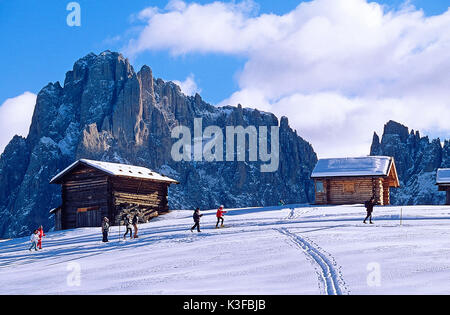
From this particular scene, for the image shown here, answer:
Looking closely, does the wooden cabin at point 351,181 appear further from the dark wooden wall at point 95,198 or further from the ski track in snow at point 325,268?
the ski track in snow at point 325,268

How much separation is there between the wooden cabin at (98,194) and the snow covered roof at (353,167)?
15806 mm

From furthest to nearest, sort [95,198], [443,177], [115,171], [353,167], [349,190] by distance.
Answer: [443,177], [353,167], [349,190], [95,198], [115,171]

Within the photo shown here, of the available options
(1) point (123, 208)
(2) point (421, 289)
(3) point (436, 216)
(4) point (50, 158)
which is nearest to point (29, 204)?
(4) point (50, 158)

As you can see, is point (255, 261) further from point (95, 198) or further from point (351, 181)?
point (351, 181)

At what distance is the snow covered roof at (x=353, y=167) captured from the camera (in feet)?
157

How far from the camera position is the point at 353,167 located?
49.0m

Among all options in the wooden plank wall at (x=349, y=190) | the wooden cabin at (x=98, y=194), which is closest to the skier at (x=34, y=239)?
the wooden cabin at (x=98, y=194)

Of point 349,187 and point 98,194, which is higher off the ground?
point 349,187

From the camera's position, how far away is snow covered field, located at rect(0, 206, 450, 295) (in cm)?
1338

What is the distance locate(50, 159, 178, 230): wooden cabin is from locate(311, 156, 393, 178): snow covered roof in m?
15.8

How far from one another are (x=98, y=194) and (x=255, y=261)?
86.6 ft

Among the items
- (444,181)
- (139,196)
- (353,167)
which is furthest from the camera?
(444,181)

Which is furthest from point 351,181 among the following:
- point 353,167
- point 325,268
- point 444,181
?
point 325,268
